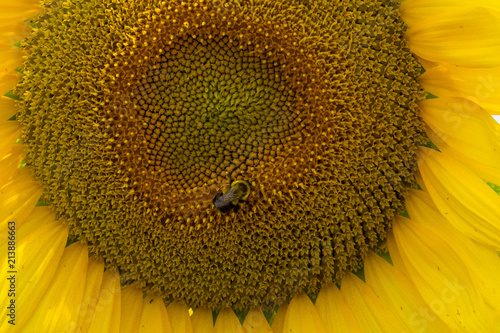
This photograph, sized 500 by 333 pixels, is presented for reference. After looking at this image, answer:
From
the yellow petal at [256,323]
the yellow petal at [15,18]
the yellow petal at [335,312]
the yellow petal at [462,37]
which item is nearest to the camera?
the yellow petal at [462,37]

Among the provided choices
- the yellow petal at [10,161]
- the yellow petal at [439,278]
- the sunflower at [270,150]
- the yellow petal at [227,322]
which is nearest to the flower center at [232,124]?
the sunflower at [270,150]

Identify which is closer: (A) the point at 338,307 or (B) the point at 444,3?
(B) the point at 444,3

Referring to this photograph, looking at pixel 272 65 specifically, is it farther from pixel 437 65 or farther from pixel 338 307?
pixel 338 307

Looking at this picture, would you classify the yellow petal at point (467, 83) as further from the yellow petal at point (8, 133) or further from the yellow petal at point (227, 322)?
the yellow petal at point (8, 133)

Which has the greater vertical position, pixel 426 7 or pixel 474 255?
pixel 426 7

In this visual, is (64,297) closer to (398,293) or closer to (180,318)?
(180,318)

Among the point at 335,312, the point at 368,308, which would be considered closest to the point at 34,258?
the point at 335,312

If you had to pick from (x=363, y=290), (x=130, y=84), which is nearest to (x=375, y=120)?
(x=363, y=290)
